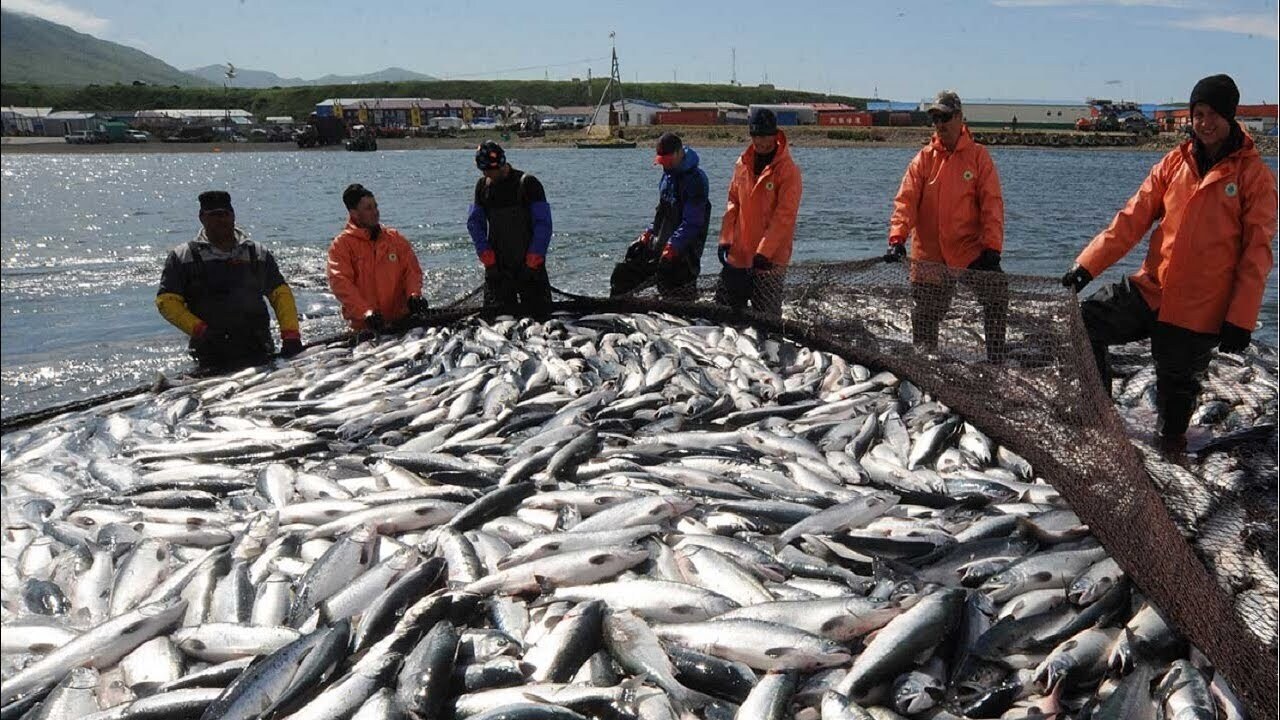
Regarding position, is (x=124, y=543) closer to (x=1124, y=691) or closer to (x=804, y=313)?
(x=1124, y=691)

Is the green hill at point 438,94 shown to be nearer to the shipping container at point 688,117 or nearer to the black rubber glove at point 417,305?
the shipping container at point 688,117

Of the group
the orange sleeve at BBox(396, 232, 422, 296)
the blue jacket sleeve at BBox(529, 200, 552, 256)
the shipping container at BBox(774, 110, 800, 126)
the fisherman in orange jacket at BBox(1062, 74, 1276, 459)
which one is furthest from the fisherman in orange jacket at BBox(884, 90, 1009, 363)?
the shipping container at BBox(774, 110, 800, 126)

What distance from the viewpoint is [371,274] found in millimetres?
8609

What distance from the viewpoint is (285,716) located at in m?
3.01

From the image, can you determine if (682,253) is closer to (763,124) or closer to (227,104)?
(763,124)

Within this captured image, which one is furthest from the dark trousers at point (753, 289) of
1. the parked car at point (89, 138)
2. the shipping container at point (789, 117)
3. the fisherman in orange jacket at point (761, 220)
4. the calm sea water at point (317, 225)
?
the shipping container at point (789, 117)

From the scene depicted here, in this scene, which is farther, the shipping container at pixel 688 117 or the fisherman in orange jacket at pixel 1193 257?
the shipping container at pixel 688 117

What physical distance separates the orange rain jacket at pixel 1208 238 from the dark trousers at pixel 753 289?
10.1 feet

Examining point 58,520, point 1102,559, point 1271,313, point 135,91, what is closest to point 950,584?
point 1102,559

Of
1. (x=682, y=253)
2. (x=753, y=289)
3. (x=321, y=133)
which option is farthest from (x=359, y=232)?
(x=321, y=133)

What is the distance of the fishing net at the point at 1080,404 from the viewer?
147 inches

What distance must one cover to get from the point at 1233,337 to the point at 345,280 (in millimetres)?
6877

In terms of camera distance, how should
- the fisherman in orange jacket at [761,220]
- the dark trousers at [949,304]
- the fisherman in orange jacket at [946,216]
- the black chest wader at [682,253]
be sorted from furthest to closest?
the black chest wader at [682,253] → the fisherman in orange jacket at [761,220] → the fisherman in orange jacket at [946,216] → the dark trousers at [949,304]

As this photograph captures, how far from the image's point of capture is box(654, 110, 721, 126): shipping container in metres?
98.5
